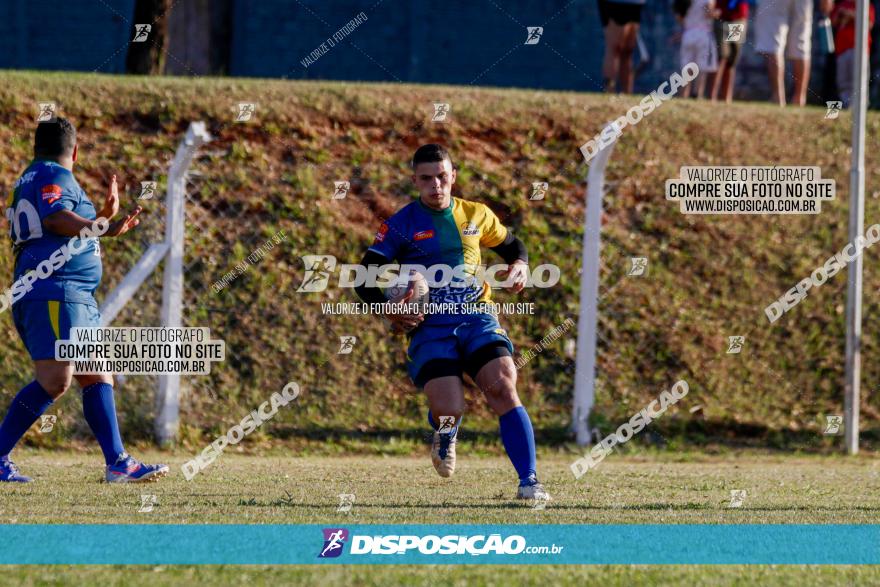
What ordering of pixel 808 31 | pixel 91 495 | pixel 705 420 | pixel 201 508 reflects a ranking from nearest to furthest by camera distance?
1. pixel 201 508
2. pixel 91 495
3. pixel 705 420
4. pixel 808 31

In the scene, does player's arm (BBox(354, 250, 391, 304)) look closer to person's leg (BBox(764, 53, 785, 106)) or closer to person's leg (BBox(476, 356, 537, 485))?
person's leg (BBox(476, 356, 537, 485))

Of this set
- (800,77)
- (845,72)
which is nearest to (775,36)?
(800,77)

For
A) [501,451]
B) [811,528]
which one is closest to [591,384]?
[501,451]

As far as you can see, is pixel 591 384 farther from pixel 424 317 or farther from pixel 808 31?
pixel 808 31

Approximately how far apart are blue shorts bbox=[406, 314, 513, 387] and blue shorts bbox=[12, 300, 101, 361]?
1.99 m

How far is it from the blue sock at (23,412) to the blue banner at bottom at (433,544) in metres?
2.08

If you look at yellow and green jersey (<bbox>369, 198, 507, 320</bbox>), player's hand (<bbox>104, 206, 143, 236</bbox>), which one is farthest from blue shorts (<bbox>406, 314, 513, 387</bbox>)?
player's hand (<bbox>104, 206, 143, 236</bbox>)

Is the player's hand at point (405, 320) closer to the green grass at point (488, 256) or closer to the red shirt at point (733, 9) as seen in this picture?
the green grass at point (488, 256)

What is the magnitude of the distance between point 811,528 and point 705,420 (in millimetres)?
5394

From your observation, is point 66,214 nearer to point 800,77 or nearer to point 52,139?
point 52,139

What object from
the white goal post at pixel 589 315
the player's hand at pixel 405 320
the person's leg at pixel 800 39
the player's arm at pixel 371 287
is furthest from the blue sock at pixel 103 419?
the person's leg at pixel 800 39

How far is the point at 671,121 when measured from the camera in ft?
43.3

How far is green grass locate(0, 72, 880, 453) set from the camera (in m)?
10.8

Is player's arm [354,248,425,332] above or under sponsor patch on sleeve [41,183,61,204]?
under
